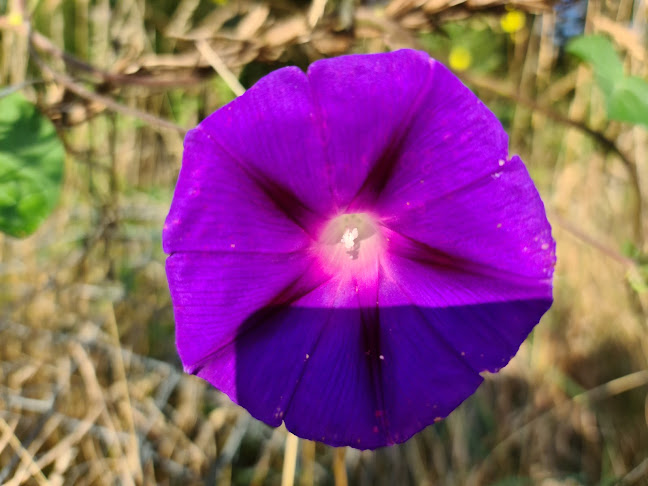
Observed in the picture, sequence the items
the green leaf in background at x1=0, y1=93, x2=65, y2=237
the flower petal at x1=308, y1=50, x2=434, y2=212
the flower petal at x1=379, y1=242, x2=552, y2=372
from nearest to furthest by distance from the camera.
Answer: the flower petal at x1=308, y1=50, x2=434, y2=212, the flower petal at x1=379, y1=242, x2=552, y2=372, the green leaf in background at x1=0, y1=93, x2=65, y2=237

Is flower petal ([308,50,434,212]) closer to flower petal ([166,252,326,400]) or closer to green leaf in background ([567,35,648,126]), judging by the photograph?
flower petal ([166,252,326,400])

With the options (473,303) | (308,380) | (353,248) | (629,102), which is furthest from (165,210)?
(629,102)

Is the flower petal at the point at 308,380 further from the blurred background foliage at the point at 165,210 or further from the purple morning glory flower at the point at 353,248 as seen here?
the blurred background foliage at the point at 165,210

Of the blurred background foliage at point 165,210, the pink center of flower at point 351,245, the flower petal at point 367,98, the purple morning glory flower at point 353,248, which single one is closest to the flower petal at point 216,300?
the purple morning glory flower at point 353,248

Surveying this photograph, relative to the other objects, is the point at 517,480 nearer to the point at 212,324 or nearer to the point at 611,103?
the point at 611,103

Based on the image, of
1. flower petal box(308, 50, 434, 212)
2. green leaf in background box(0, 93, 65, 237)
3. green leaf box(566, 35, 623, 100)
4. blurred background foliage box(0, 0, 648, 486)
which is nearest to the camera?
flower petal box(308, 50, 434, 212)

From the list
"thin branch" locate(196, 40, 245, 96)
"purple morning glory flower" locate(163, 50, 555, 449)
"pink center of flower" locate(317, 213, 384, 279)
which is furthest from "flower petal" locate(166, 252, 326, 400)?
"thin branch" locate(196, 40, 245, 96)

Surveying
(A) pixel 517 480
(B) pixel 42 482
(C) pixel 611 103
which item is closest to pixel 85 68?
(B) pixel 42 482
